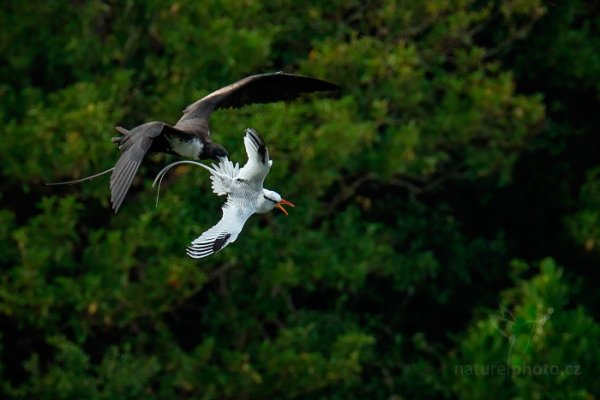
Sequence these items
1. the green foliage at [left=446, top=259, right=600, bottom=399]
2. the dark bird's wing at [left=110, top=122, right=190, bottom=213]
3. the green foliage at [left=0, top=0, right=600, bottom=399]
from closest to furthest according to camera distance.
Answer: the dark bird's wing at [left=110, top=122, right=190, bottom=213] → the green foliage at [left=0, top=0, right=600, bottom=399] → the green foliage at [left=446, top=259, right=600, bottom=399]

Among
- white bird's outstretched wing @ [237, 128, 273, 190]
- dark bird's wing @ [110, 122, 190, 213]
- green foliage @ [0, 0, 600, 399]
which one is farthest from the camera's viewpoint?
green foliage @ [0, 0, 600, 399]

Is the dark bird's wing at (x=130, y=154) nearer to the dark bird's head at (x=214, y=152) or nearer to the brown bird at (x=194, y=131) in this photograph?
the brown bird at (x=194, y=131)

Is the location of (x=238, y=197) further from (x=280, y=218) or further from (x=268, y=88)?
(x=280, y=218)

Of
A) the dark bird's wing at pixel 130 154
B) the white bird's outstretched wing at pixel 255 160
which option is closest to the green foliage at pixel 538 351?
the white bird's outstretched wing at pixel 255 160

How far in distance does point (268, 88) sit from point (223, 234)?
7.05ft

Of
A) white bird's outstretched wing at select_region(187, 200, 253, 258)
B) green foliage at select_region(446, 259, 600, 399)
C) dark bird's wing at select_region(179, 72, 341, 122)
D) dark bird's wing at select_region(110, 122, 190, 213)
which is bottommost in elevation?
green foliage at select_region(446, 259, 600, 399)

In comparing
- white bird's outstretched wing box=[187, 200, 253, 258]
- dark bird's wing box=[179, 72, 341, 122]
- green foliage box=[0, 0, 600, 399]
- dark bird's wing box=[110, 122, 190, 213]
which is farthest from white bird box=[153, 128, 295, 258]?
green foliage box=[0, 0, 600, 399]

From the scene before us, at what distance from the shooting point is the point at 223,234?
972 cm

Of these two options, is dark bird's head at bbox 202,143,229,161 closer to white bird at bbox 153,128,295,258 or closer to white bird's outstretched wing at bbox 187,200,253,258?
white bird at bbox 153,128,295,258

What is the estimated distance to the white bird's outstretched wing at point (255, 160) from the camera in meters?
9.50

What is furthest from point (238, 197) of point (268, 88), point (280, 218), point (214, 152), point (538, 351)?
point (538, 351)

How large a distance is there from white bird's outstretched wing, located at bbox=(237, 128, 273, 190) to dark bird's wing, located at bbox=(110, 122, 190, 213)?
554 millimetres

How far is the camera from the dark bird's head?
10.3 metres

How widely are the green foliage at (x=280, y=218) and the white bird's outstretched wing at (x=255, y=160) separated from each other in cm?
493
